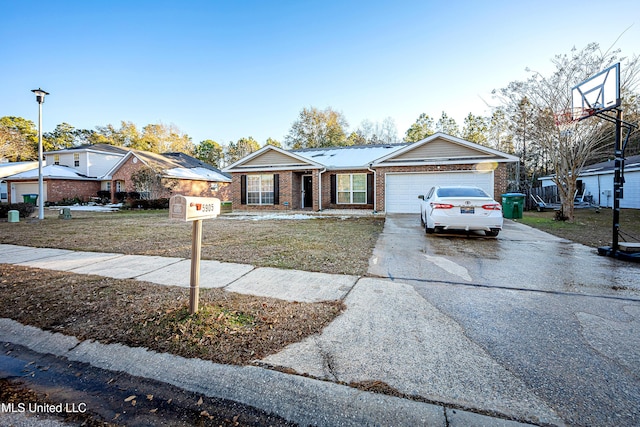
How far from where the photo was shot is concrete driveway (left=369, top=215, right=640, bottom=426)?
6.79ft

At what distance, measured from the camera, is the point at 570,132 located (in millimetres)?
12375

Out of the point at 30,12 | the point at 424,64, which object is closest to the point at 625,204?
the point at 424,64

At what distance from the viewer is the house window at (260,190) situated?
59.6ft

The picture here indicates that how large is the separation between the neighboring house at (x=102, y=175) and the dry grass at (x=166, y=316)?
21.7 meters

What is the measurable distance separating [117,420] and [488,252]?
6885 millimetres

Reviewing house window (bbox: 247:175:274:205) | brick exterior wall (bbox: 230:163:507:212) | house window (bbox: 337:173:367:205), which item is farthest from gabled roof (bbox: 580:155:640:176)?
house window (bbox: 247:175:274:205)

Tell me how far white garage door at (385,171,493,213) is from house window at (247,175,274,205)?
23.3ft

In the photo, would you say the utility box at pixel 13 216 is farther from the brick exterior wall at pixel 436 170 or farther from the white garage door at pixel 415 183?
the white garage door at pixel 415 183

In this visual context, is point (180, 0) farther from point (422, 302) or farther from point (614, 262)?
point (614, 262)

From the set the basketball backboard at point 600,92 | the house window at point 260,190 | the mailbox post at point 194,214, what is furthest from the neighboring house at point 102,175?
the basketball backboard at point 600,92

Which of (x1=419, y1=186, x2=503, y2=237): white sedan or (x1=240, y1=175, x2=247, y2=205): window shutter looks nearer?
(x1=419, y1=186, x2=503, y2=237): white sedan

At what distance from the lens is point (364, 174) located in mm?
17250

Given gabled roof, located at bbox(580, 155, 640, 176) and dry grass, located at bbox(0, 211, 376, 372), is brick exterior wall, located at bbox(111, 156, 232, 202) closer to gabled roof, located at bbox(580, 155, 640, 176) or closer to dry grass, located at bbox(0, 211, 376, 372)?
dry grass, located at bbox(0, 211, 376, 372)

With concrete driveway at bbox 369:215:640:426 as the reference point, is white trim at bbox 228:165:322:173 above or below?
above
